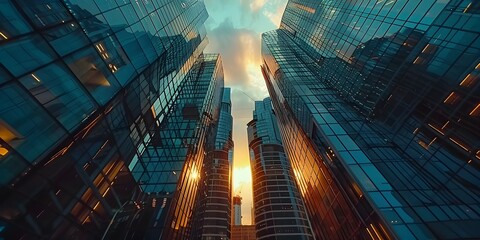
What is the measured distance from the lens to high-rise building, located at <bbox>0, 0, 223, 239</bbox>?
33.2ft

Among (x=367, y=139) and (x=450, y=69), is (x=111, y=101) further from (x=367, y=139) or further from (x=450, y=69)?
(x=450, y=69)

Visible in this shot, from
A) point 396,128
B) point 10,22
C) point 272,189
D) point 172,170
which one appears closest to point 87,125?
point 10,22

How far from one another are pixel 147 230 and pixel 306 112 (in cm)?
2435

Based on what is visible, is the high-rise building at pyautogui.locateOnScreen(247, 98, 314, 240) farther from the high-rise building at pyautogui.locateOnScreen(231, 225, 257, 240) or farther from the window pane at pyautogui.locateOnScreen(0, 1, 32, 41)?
the window pane at pyautogui.locateOnScreen(0, 1, 32, 41)

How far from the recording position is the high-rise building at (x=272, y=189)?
94438 millimetres

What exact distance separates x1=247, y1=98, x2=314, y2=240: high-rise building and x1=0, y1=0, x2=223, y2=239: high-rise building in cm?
7631

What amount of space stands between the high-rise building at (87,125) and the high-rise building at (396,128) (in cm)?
1736

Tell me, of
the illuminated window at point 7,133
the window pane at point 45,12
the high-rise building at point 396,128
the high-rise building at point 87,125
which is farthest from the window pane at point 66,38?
the high-rise building at point 396,128

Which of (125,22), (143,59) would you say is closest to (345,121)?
(143,59)

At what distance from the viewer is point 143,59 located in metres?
23.2

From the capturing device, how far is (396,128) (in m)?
27.9

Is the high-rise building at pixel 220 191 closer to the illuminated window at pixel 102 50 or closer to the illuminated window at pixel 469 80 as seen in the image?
the illuminated window at pixel 102 50

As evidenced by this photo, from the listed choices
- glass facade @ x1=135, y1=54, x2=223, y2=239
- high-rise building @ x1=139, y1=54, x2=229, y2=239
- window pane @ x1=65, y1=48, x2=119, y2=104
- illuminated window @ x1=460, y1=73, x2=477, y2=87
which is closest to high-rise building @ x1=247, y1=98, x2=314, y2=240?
high-rise building @ x1=139, y1=54, x2=229, y2=239

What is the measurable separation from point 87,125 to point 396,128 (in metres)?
31.5
